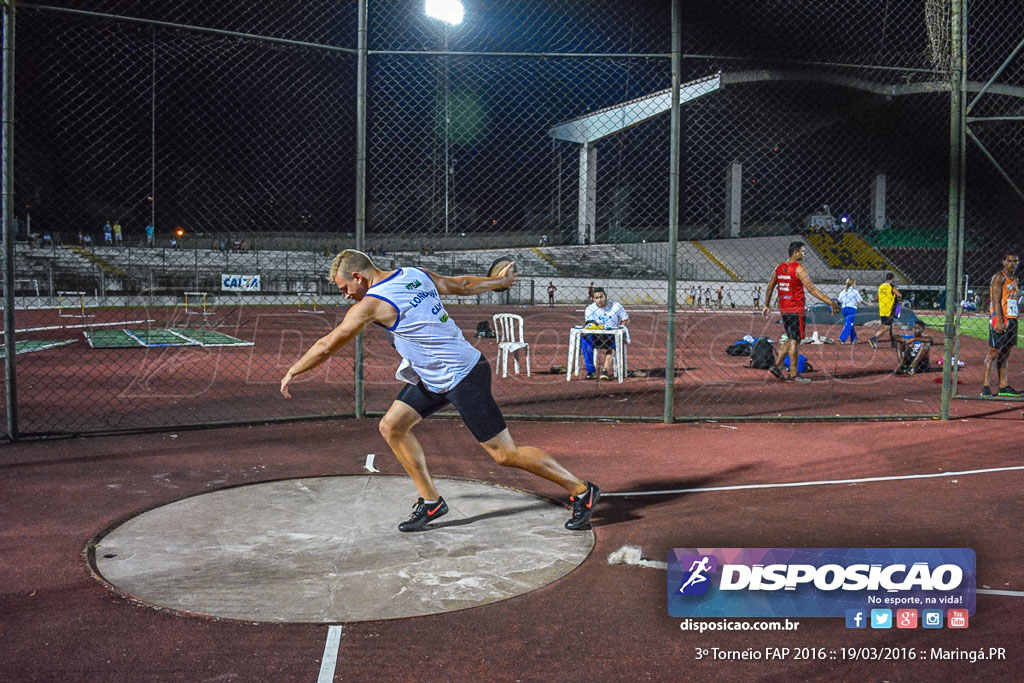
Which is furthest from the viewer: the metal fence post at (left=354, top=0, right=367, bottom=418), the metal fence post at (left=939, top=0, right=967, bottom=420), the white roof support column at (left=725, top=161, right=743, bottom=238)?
the white roof support column at (left=725, top=161, right=743, bottom=238)

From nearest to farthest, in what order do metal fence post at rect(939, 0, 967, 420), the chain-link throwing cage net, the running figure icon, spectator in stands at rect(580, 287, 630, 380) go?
the running figure icon, metal fence post at rect(939, 0, 967, 420), the chain-link throwing cage net, spectator in stands at rect(580, 287, 630, 380)

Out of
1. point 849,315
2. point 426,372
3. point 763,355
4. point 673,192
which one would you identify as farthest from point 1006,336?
point 849,315

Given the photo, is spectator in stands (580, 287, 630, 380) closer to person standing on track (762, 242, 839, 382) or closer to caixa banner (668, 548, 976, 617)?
person standing on track (762, 242, 839, 382)

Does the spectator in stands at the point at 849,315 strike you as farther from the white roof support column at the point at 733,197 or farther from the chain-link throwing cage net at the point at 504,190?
the white roof support column at the point at 733,197

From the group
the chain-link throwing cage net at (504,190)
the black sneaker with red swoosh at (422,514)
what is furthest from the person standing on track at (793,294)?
the black sneaker with red swoosh at (422,514)

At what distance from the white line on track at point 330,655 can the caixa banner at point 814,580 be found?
5.03 ft

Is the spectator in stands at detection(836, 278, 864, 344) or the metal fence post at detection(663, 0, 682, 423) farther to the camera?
the spectator in stands at detection(836, 278, 864, 344)

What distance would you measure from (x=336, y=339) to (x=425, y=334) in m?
0.66

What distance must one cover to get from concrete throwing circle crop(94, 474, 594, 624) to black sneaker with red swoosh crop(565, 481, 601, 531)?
0.06 meters

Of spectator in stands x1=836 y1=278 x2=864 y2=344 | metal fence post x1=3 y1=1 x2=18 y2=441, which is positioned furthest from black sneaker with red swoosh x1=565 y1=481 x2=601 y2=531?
spectator in stands x1=836 y1=278 x2=864 y2=344

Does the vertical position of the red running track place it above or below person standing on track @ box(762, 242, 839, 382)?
below

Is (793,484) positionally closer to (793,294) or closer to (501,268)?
(501,268)

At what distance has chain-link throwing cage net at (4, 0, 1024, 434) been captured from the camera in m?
10.7

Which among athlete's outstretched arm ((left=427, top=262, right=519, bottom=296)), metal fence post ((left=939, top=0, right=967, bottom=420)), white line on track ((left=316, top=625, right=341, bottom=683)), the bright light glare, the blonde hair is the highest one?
the bright light glare
